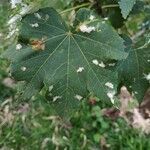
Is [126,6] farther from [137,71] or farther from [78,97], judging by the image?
[137,71]

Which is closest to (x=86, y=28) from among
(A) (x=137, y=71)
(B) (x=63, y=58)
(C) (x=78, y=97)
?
(B) (x=63, y=58)

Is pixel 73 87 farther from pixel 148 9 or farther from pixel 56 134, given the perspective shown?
pixel 56 134

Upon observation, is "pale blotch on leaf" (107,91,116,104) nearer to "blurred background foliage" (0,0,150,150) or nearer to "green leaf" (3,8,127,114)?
"green leaf" (3,8,127,114)

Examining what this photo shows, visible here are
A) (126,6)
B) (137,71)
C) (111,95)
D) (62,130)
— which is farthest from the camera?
(62,130)

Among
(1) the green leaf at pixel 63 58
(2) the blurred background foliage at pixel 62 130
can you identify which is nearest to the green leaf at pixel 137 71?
(1) the green leaf at pixel 63 58

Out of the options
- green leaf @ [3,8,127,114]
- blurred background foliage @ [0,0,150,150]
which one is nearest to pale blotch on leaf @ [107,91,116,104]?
green leaf @ [3,8,127,114]

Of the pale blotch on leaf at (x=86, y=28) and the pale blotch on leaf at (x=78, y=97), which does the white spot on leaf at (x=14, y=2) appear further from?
the pale blotch on leaf at (x=78, y=97)

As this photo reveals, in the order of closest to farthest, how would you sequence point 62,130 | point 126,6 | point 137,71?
point 126,6, point 137,71, point 62,130
